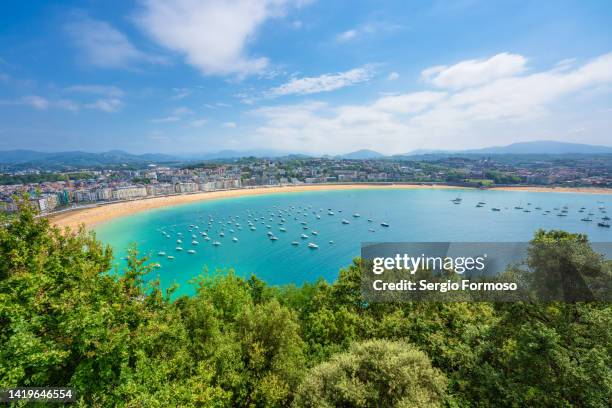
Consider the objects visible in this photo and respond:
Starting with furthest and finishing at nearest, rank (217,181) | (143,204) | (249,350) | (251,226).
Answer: (217,181), (143,204), (251,226), (249,350)

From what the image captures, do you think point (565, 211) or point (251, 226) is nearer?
point (251, 226)

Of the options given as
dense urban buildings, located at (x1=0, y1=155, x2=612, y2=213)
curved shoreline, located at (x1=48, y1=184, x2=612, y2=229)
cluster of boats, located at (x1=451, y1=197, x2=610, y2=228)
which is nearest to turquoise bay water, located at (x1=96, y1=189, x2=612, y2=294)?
cluster of boats, located at (x1=451, y1=197, x2=610, y2=228)

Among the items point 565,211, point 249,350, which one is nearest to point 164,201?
point 249,350

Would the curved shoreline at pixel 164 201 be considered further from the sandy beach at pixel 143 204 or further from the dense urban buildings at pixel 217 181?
the dense urban buildings at pixel 217 181

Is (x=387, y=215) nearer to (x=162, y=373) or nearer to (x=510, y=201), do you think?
(x=510, y=201)

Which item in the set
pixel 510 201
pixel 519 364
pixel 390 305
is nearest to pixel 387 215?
pixel 510 201

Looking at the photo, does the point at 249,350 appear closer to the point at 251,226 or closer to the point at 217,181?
the point at 251,226

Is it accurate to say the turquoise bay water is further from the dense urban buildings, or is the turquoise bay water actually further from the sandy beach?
the dense urban buildings
